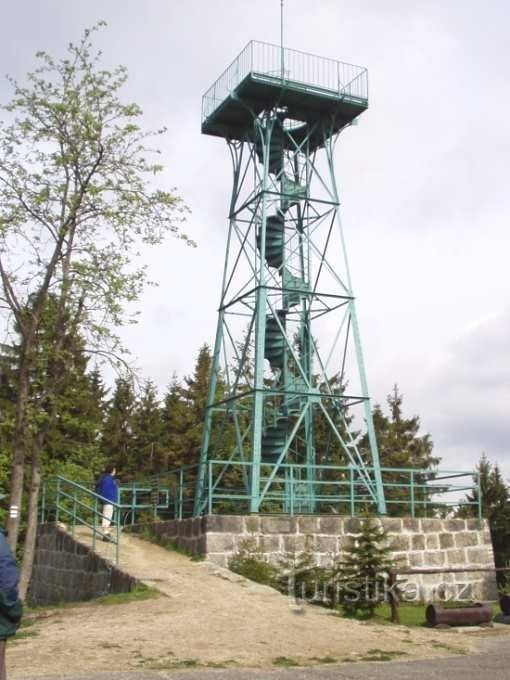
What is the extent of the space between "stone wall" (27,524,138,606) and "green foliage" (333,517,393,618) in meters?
3.22

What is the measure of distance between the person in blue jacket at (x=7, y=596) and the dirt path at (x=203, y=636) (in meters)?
1.93

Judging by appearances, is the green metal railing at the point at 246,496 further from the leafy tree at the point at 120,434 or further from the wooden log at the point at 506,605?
the leafy tree at the point at 120,434

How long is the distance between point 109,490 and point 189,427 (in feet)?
77.7

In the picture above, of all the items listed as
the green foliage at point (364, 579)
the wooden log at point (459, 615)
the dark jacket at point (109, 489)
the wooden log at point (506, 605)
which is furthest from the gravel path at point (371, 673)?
the dark jacket at point (109, 489)

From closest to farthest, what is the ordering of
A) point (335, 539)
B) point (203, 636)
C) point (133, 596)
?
point (203, 636)
point (133, 596)
point (335, 539)

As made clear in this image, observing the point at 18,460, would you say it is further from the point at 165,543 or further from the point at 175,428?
the point at 175,428

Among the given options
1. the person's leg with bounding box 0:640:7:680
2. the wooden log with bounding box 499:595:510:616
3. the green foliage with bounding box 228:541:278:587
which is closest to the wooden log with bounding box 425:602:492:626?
the wooden log with bounding box 499:595:510:616

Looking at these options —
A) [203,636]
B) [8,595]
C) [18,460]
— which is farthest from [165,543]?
[8,595]

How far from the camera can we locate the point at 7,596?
247 inches

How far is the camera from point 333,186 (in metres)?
22.2

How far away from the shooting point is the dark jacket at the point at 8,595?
246 inches

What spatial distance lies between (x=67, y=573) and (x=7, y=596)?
11204mm

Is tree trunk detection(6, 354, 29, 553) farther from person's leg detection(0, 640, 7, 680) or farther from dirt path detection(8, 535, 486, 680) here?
person's leg detection(0, 640, 7, 680)

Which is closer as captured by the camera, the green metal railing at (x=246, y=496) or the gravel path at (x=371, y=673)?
the gravel path at (x=371, y=673)
